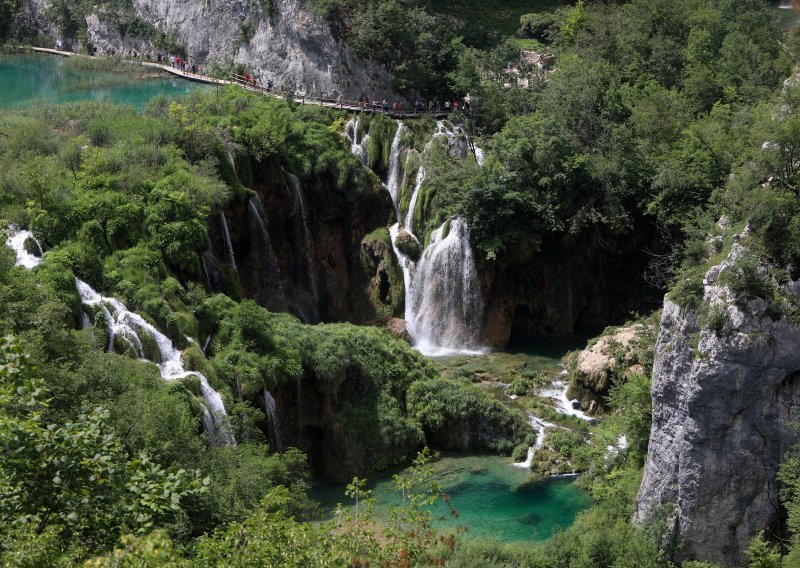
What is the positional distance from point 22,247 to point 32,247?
0.82 ft

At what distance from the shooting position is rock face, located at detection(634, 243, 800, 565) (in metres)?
21.4

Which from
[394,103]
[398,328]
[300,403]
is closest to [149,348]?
[300,403]

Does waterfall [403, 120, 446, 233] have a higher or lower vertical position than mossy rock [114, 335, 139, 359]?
higher

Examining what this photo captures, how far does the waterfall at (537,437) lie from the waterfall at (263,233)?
11.4 metres

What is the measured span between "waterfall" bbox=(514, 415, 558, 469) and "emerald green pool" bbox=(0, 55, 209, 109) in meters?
24.5

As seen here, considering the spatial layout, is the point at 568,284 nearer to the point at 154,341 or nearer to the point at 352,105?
the point at 352,105

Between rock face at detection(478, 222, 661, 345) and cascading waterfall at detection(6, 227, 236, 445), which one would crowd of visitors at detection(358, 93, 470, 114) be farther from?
cascading waterfall at detection(6, 227, 236, 445)

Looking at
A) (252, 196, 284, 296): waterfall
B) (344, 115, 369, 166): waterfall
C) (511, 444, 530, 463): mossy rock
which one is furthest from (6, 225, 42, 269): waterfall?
(344, 115, 369, 166): waterfall

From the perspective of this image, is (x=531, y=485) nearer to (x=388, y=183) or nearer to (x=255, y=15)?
(x=388, y=183)

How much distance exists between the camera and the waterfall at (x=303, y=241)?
125 ft

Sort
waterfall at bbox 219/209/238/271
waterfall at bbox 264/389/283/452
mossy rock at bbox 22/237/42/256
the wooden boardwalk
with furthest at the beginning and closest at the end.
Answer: the wooden boardwalk < waterfall at bbox 219/209/238/271 < waterfall at bbox 264/389/283/452 < mossy rock at bbox 22/237/42/256

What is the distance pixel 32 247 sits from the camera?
81.7 ft

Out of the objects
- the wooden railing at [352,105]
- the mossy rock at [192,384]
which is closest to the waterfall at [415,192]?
the wooden railing at [352,105]

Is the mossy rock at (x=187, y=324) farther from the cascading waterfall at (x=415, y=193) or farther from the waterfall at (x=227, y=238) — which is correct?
the cascading waterfall at (x=415, y=193)
